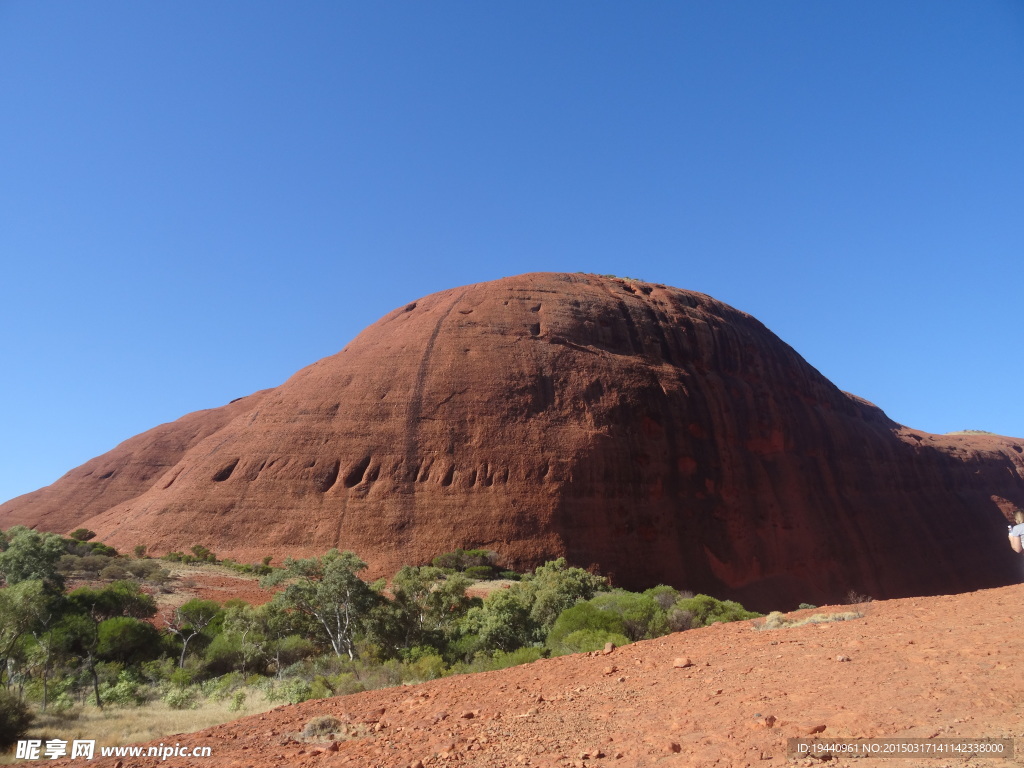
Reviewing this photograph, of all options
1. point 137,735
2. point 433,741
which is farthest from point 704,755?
point 137,735

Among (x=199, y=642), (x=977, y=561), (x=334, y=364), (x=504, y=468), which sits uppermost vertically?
(x=334, y=364)

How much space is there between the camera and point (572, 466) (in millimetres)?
35531

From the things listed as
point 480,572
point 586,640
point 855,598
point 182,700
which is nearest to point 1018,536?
point 586,640

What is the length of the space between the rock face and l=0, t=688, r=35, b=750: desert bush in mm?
23392

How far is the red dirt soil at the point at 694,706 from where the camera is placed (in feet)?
16.6

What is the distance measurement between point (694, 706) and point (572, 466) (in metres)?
29.5

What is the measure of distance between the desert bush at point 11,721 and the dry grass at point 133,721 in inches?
8.4

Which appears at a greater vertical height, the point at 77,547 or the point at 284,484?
the point at 284,484

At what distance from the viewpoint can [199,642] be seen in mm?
17500

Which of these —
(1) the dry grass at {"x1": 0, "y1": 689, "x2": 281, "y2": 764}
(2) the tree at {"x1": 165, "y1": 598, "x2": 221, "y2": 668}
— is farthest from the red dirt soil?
(2) the tree at {"x1": 165, "y1": 598, "x2": 221, "y2": 668}

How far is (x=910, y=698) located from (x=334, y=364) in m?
41.2

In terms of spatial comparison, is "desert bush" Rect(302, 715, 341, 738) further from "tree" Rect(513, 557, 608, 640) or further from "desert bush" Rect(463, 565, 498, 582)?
"desert bush" Rect(463, 565, 498, 582)

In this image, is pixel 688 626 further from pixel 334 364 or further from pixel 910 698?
pixel 334 364

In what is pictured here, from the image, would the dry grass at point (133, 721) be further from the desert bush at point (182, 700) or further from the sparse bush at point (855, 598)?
the sparse bush at point (855, 598)
